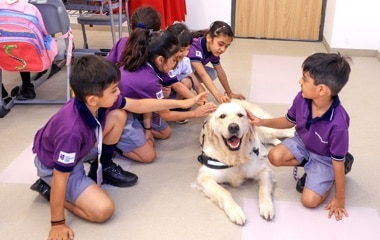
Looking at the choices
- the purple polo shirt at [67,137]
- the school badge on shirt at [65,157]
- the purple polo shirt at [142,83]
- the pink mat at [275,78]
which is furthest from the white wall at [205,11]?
the school badge on shirt at [65,157]

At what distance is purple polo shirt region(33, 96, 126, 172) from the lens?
1.70m

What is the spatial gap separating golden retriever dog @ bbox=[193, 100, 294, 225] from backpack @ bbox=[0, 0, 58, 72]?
1.30m

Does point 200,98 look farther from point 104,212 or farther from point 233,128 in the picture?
point 104,212

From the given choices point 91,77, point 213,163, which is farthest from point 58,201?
point 213,163

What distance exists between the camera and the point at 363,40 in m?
4.45

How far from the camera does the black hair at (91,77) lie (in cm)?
171

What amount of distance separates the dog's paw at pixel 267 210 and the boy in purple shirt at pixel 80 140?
0.70 metres

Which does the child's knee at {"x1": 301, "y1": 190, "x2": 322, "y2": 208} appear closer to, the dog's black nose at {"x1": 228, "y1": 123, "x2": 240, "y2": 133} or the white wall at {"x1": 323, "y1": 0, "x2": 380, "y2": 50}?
the dog's black nose at {"x1": 228, "y1": 123, "x2": 240, "y2": 133}

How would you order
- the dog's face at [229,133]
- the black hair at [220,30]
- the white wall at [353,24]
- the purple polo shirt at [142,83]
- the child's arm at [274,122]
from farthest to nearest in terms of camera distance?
1. the white wall at [353,24]
2. the black hair at [220,30]
3. the purple polo shirt at [142,83]
4. the child's arm at [274,122]
5. the dog's face at [229,133]

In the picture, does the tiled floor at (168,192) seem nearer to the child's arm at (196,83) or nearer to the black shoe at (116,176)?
the black shoe at (116,176)

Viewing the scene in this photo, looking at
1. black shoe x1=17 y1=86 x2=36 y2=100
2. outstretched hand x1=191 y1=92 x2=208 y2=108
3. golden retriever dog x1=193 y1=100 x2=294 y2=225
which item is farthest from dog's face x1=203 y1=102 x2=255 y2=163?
black shoe x1=17 y1=86 x2=36 y2=100

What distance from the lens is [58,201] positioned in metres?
1.73

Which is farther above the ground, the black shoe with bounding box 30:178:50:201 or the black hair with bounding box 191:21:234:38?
the black hair with bounding box 191:21:234:38

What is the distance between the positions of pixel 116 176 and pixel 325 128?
1088 mm
